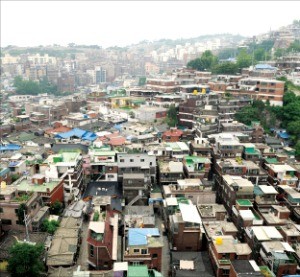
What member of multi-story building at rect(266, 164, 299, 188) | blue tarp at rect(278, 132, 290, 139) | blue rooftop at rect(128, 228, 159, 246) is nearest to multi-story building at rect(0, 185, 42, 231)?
blue rooftop at rect(128, 228, 159, 246)

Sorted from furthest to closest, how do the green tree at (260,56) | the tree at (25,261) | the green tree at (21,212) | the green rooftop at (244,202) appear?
the green tree at (260,56)
the green rooftop at (244,202)
the green tree at (21,212)
the tree at (25,261)

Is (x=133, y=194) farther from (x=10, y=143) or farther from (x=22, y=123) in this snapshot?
(x=22, y=123)

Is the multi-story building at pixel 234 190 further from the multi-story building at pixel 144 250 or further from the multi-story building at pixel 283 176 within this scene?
→ the multi-story building at pixel 144 250

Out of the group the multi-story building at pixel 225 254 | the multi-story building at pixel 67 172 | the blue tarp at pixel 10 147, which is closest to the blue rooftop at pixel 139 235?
the multi-story building at pixel 225 254

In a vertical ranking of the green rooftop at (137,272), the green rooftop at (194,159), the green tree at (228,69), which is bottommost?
the green rooftop at (137,272)

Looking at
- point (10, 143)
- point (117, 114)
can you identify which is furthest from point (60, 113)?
point (10, 143)

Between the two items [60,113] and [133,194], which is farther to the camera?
[60,113]

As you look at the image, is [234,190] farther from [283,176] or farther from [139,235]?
[139,235]

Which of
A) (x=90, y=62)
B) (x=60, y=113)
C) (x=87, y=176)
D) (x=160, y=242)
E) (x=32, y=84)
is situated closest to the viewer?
(x=160, y=242)
